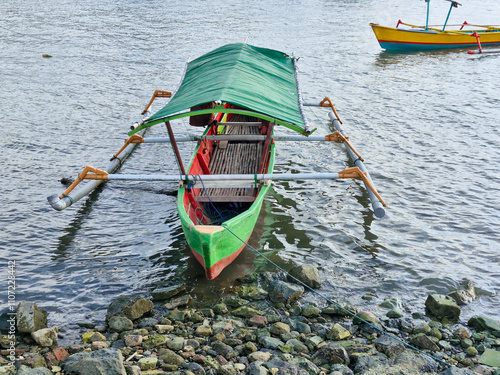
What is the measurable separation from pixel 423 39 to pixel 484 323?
22.9 meters

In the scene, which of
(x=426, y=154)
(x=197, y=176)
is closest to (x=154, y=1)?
(x=426, y=154)

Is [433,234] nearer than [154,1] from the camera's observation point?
Yes

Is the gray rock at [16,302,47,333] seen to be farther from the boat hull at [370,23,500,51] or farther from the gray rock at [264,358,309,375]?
the boat hull at [370,23,500,51]

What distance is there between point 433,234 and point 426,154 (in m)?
4.56

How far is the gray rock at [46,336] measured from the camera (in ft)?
22.5

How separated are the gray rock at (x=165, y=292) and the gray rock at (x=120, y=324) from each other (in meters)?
0.85

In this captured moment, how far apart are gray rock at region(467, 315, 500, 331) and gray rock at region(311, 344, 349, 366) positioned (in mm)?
2371

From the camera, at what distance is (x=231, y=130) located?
46.6ft

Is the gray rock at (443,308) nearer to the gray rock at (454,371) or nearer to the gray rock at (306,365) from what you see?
the gray rock at (454,371)

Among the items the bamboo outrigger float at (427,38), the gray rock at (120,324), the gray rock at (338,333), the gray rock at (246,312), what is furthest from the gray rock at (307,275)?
the bamboo outrigger float at (427,38)

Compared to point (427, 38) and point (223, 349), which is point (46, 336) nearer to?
point (223, 349)

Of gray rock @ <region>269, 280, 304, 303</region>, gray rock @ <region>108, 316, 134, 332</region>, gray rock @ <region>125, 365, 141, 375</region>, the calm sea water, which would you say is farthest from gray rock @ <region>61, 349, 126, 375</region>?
gray rock @ <region>269, 280, 304, 303</region>

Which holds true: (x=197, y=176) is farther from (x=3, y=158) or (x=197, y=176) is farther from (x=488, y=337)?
(x=3, y=158)

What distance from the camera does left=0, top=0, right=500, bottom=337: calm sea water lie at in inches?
353
